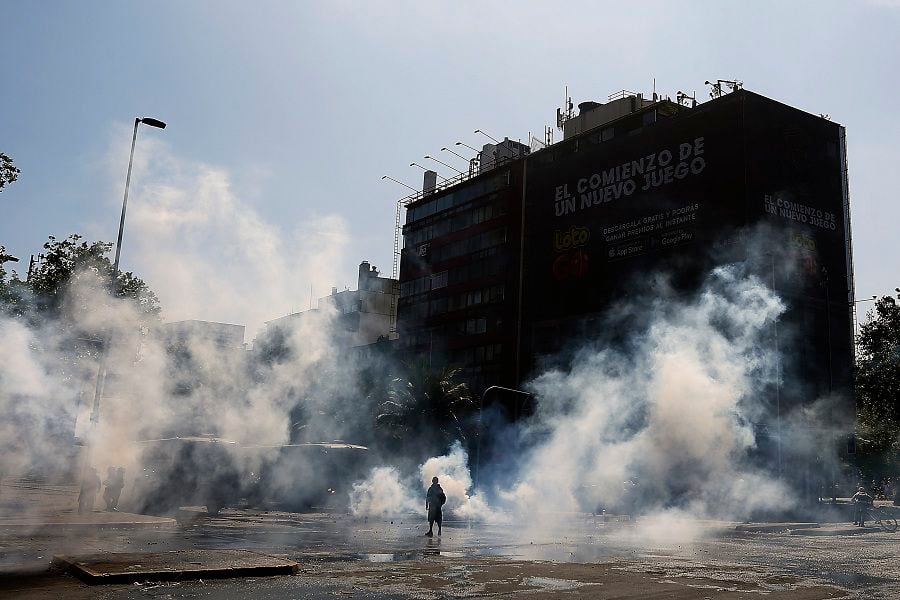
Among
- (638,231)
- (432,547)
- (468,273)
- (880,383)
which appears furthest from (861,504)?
(468,273)

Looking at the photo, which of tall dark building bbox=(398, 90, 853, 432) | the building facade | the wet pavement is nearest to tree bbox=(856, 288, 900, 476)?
tall dark building bbox=(398, 90, 853, 432)

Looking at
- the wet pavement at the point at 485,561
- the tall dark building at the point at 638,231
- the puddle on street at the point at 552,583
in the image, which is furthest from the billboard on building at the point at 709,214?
the puddle on street at the point at 552,583

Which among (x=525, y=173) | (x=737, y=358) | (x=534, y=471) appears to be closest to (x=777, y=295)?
(x=737, y=358)

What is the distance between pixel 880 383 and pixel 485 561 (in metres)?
45.6

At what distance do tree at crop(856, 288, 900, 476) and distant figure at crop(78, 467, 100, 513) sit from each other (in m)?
45.4

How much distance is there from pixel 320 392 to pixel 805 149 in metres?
41.3

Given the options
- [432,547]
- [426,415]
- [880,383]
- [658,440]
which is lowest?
[432,547]

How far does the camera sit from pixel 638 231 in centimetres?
6156

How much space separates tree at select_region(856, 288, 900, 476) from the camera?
4831 centimetres

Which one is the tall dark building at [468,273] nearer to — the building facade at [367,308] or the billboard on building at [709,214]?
the billboard on building at [709,214]

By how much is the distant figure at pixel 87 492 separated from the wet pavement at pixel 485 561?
3.73m

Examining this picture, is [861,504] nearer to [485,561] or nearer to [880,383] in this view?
[880,383]

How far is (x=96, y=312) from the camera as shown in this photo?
91.3 ft

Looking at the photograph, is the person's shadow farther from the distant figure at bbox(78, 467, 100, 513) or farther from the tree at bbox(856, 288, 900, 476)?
the tree at bbox(856, 288, 900, 476)
